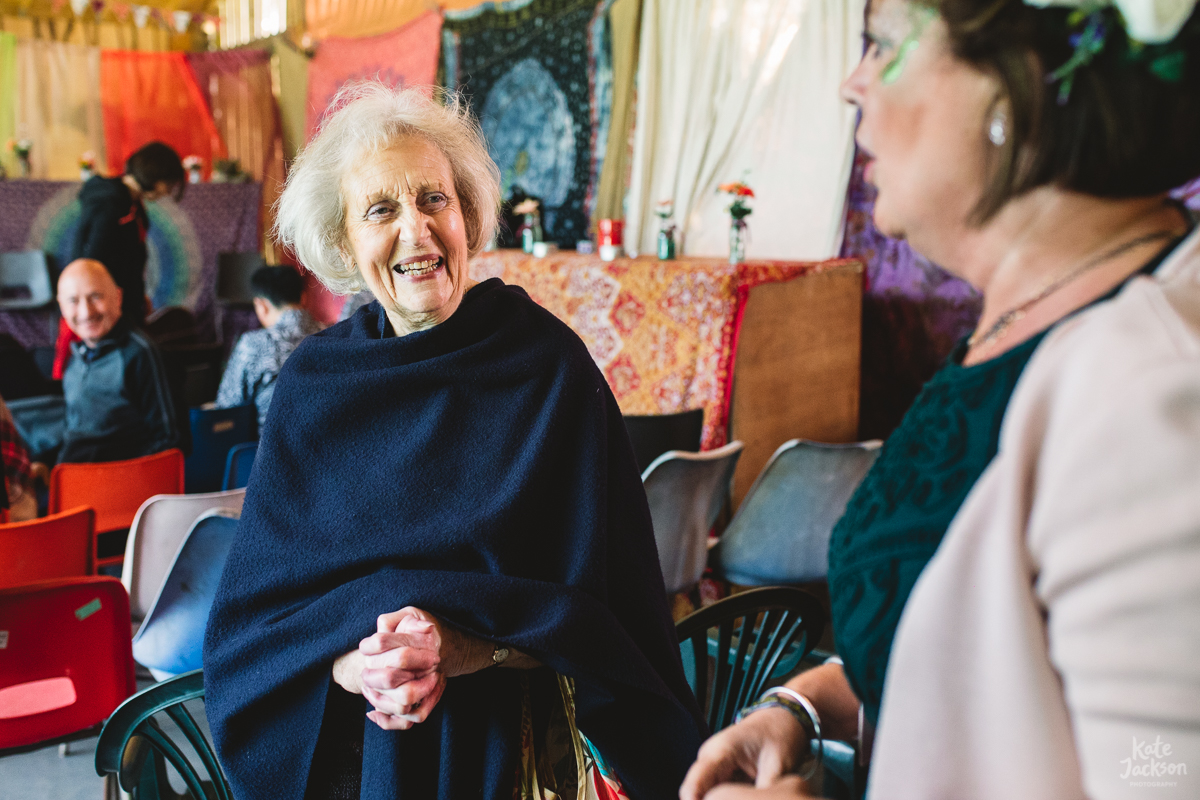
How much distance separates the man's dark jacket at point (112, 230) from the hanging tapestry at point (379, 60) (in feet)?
5.52

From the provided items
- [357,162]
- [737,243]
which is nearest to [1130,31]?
[357,162]

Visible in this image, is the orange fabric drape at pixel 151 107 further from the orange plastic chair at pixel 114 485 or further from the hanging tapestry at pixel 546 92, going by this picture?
the orange plastic chair at pixel 114 485

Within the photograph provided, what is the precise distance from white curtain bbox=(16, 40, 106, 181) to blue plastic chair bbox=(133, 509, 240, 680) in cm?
744

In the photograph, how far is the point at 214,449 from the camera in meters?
3.18

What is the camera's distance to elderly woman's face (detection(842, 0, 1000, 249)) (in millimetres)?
592

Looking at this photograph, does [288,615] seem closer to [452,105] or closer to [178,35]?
[452,105]

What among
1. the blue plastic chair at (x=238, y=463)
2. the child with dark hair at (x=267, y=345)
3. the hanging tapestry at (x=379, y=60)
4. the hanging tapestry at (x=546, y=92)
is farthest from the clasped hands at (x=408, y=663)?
the hanging tapestry at (x=379, y=60)

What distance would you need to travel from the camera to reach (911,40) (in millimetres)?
617

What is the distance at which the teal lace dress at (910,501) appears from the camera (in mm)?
608

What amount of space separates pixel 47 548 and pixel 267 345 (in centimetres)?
153

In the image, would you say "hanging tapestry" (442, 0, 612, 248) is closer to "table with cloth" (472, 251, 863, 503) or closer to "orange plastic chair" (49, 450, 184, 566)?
"table with cloth" (472, 251, 863, 503)

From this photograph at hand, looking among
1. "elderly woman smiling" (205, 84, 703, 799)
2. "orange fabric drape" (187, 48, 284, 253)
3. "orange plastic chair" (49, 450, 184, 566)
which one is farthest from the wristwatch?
"orange fabric drape" (187, 48, 284, 253)

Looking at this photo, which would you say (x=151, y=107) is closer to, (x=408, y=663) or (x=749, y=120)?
(x=749, y=120)

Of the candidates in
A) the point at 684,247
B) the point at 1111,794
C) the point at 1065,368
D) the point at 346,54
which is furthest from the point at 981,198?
the point at 346,54
